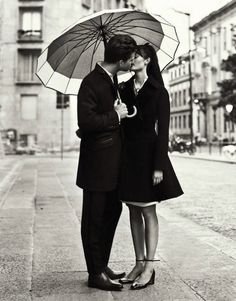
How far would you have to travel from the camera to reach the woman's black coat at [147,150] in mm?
4082

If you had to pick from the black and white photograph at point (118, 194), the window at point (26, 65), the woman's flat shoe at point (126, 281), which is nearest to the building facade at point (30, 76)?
the window at point (26, 65)

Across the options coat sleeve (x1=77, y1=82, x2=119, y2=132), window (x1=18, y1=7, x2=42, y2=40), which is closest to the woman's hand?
A: coat sleeve (x1=77, y1=82, x2=119, y2=132)

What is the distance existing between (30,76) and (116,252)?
38092 mm

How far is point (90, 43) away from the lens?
4.72 metres

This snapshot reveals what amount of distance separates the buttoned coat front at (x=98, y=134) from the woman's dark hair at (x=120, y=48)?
14 cm

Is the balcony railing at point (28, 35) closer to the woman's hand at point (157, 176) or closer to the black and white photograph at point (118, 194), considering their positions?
the black and white photograph at point (118, 194)

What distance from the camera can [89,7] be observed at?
44094mm

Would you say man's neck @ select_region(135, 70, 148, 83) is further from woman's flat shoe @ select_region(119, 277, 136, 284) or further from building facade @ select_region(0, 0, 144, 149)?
building facade @ select_region(0, 0, 144, 149)

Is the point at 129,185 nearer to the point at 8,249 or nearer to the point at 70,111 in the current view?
the point at 8,249

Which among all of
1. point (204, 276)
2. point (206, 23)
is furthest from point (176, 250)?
point (206, 23)

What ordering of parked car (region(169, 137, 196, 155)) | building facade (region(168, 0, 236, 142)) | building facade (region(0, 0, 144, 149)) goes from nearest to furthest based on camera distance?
parked car (region(169, 137, 196, 155)), building facade (region(0, 0, 144, 149)), building facade (region(168, 0, 236, 142))

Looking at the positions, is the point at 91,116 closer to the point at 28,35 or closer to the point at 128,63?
the point at 128,63

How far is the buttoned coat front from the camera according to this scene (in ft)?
13.0

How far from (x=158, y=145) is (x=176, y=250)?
6.17 ft
